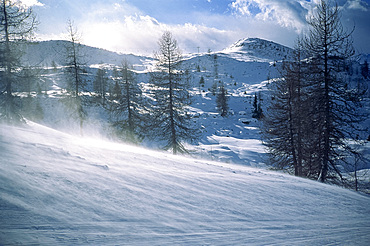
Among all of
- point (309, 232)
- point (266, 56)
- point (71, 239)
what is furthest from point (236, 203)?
point (266, 56)

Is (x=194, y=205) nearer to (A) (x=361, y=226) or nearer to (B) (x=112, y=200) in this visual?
(B) (x=112, y=200)

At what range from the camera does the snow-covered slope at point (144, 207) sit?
1805 mm

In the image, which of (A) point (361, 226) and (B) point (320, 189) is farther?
(B) point (320, 189)

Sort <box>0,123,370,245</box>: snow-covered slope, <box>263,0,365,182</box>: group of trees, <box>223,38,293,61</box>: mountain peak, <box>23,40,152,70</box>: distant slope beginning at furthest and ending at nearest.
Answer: <box>23,40,152,70</box>: distant slope < <box>223,38,293,61</box>: mountain peak < <box>263,0,365,182</box>: group of trees < <box>0,123,370,245</box>: snow-covered slope

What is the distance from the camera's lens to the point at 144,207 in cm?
235

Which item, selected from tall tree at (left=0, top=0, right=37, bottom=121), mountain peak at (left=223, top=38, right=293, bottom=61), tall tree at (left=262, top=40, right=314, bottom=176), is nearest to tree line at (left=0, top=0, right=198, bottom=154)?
tall tree at (left=0, top=0, right=37, bottom=121)

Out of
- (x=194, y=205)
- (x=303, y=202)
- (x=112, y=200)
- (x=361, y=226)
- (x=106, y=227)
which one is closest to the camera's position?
(x=106, y=227)

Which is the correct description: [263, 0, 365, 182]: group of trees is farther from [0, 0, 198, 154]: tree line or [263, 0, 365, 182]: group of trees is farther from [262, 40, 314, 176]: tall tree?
[0, 0, 198, 154]: tree line

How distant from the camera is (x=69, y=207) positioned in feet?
6.65

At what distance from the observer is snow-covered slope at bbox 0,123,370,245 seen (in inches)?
71.1

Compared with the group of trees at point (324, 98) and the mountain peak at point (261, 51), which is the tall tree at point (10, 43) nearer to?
the group of trees at point (324, 98)

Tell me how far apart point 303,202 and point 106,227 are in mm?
3376

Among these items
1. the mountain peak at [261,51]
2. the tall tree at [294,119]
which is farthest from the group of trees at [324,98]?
the mountain peak at [261,51]

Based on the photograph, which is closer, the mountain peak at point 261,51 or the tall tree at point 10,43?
the tall tree at point 10,43
